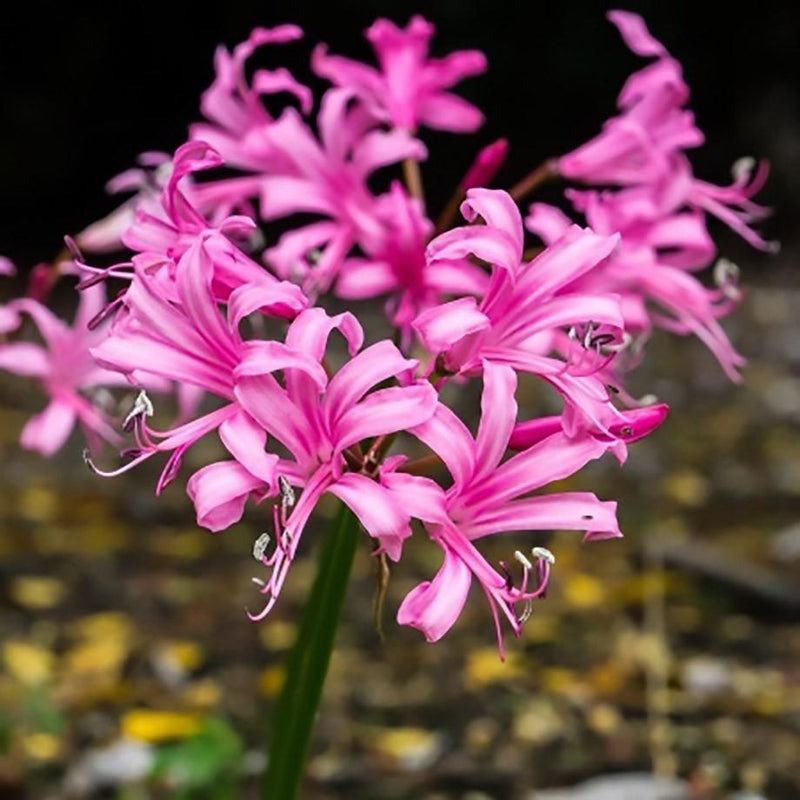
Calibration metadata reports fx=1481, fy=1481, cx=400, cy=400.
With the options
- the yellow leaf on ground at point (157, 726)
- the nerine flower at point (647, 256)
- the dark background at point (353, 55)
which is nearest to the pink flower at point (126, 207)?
the nerine flower at point (647, 256)

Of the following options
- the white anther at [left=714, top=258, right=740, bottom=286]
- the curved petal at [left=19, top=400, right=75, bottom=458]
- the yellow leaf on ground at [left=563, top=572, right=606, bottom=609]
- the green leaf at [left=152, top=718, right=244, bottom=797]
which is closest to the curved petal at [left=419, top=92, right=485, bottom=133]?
the white anther at [left=714, top=258, right=740, bottom=286]

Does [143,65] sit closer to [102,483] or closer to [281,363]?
[102,483]

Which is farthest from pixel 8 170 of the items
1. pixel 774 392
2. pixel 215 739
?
pixel 215 739

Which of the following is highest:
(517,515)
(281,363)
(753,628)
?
(281,363)

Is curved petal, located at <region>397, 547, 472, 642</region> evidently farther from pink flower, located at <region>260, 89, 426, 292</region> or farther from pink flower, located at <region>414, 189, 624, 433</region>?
pink flower, located at <region>260, 89, 426, 292</region>

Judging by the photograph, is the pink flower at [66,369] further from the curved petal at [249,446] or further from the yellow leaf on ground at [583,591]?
the yellow leaf on ground at [583,591]

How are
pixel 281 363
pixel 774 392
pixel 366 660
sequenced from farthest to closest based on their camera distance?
pixel 774 392
pixel 366 660
pixel 281 363
